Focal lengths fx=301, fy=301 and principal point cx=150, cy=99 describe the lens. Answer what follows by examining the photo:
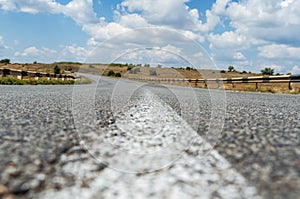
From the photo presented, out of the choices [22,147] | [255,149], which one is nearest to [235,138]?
[255,149]

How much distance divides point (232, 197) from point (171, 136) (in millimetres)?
1523

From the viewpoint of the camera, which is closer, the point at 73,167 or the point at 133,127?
the point at 73,167

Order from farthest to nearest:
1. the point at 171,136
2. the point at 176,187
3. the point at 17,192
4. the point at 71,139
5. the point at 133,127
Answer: the point at 133,127
the point at 171,136
the point at 71,139
the point at 176,187
the point at 17,192

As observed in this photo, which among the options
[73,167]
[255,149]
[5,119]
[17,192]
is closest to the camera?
[17,192]

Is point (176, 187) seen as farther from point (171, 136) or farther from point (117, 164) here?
point (171, 136)

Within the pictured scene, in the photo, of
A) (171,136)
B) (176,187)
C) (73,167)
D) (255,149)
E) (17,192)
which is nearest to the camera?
(17,192)

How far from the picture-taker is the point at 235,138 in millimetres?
2984

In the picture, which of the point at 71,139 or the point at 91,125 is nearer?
the point at 71,139

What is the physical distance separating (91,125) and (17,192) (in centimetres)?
208

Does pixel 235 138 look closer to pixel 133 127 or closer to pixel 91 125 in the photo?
pixel 133 127

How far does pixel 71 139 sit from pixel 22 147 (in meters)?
0.49

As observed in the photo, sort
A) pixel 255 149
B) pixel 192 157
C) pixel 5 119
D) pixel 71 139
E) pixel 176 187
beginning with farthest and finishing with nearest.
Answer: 1. pixel 5 119
2. pixel 71 139
3. pixel 255 149
4. pixel 192 157
5. pixel 176 187

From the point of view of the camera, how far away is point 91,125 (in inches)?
145

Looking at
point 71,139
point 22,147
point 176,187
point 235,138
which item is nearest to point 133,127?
point 71,139
